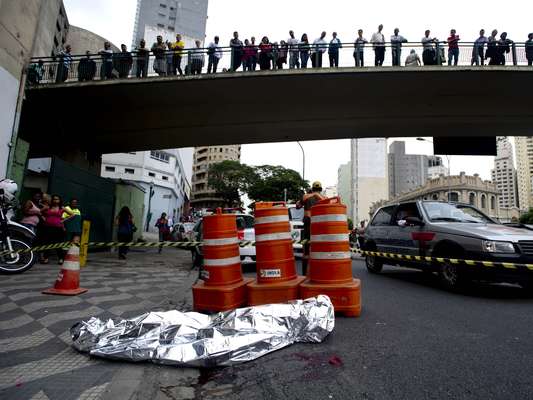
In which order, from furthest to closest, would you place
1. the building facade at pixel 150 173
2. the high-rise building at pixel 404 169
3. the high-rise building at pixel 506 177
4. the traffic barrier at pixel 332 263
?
1. the high-rise building at pixel 404 169
2. the high-rise building at pixel 506 177
3. the building facade at pixel 150 173
4. the traffic barrier at pixel 332 263

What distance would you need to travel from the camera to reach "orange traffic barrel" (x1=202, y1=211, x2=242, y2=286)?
4242 millimetres

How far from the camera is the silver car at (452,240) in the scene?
17.1 ft

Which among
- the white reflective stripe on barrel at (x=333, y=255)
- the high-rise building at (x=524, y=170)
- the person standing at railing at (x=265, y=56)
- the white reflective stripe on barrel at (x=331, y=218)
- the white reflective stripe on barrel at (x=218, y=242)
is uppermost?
the high-rise building at (x=524, y=170)

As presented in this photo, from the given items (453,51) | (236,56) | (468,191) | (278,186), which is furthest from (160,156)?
(468,191)

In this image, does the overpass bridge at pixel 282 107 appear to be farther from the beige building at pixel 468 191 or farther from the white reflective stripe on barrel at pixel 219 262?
the beige building at pixel 468 191

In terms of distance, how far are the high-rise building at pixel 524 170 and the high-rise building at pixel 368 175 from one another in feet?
165

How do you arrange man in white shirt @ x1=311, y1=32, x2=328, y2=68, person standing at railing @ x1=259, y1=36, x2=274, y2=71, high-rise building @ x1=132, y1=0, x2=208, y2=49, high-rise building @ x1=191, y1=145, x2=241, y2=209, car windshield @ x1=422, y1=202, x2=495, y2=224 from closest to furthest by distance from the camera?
car windshield @ x1=422, y1=202, x2=495, y2=224, man in white shirt @ x1=311, y1=32, x2=328, y2=68, person standing at railing @ x1=259, y1=36, x2=274, y2=71, high-rise building @ x1=132, y1=0, x2=208, y2=49, high-rise building @ x1=191, y1=145, x2=241, y2=209

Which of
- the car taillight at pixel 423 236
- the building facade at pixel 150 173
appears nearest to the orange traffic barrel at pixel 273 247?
the car taillight at pixel 423 236

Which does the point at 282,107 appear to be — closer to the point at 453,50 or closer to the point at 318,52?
the point at 318,52

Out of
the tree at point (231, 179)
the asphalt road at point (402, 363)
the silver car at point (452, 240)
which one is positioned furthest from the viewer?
the tree at point (231, 179)

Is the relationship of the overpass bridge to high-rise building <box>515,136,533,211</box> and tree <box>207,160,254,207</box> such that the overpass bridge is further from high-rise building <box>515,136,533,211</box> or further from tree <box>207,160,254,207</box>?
high-rise building <box>515,136,533,211</box>

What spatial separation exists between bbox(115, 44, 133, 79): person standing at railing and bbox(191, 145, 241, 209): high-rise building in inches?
3099

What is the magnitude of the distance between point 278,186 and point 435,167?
327ft

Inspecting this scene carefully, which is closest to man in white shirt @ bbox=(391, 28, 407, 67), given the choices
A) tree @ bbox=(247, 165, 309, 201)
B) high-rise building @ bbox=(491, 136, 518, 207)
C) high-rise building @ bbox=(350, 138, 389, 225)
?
tree @ bbox=(247, 165, 309, 201)
